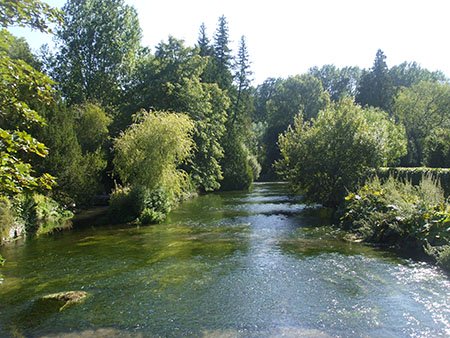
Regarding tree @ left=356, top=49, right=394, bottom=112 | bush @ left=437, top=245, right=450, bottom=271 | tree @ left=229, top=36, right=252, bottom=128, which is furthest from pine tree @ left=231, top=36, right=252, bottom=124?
bush @ left=437, top=245, right=450, bottom=271

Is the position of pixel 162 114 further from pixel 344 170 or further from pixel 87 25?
pixel 87 25

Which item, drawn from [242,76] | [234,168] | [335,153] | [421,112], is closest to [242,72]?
[242,76]

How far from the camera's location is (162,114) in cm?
2402

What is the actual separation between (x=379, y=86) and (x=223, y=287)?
6028 centimetres

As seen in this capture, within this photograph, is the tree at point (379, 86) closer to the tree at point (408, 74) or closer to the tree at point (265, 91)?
the tree at point (408, 74)

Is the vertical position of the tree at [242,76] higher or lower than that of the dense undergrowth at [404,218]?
higher

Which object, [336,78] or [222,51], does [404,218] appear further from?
[336,78]

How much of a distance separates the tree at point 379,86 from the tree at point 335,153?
1676 inches

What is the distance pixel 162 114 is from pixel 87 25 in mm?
23790

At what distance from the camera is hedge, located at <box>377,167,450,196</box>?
16.9 m

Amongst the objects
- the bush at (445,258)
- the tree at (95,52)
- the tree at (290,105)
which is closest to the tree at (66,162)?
the bush at (445,258)

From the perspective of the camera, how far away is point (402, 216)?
555 inches

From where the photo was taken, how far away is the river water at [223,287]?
7453 mm

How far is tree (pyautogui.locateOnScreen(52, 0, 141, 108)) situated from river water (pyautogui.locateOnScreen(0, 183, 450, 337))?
2950 cm
